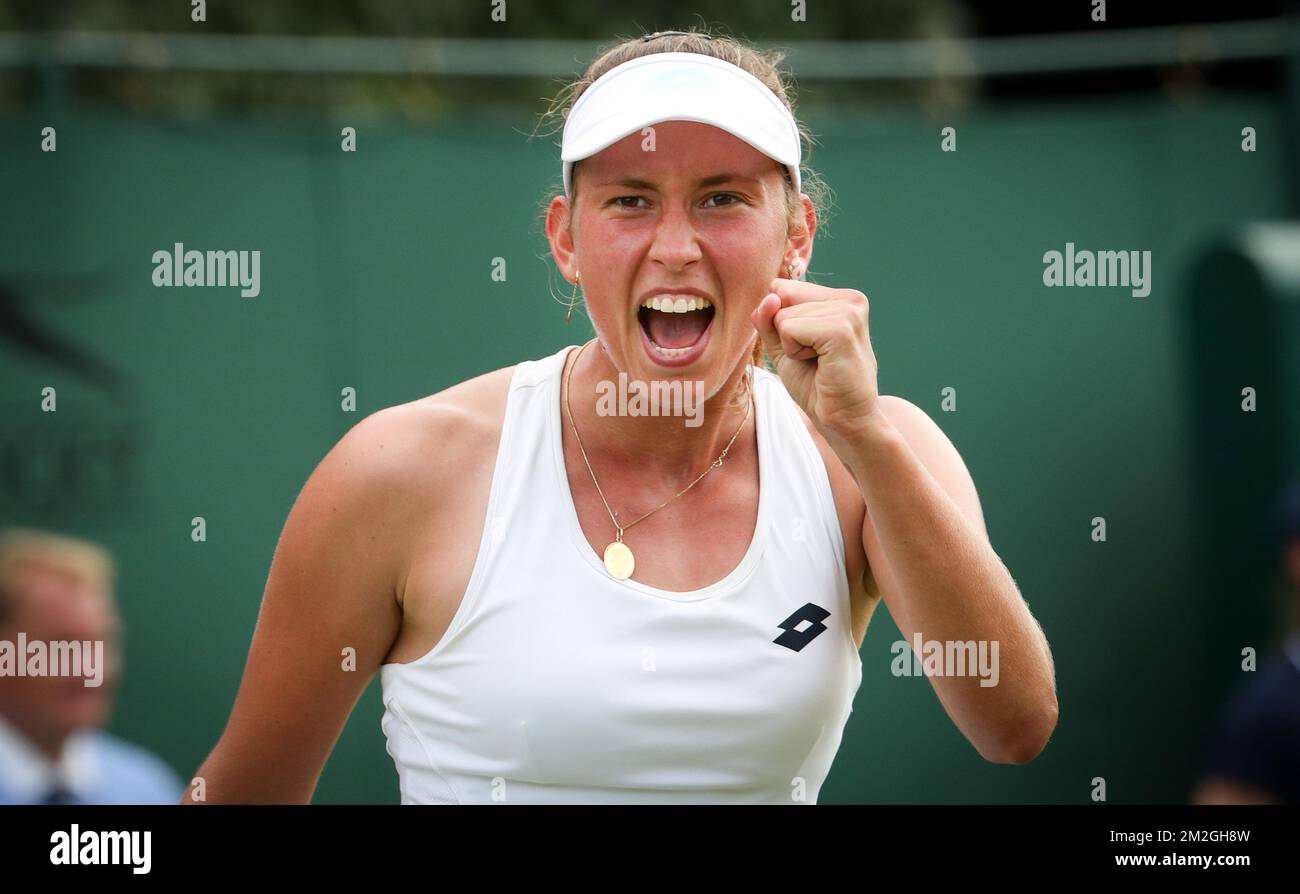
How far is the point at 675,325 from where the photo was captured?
227 cm

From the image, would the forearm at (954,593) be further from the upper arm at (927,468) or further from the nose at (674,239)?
the nose at (674,239)

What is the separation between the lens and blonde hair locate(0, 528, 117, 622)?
12.5ft

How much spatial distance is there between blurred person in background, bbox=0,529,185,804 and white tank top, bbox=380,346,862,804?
136cm

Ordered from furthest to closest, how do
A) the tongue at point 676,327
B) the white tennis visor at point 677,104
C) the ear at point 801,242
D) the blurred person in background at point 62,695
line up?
the blurred person in background at point 62,695, the ear at point 801,242, the tongue at point 676,327, the white tennis visor at point 677,104

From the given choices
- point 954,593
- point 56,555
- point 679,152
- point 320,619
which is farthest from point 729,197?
point 56,555

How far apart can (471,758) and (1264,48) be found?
3.89 metres

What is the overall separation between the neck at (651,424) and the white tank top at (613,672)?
0.35 feet

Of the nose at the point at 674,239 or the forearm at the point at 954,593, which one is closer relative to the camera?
the forearm at the point at 954,593

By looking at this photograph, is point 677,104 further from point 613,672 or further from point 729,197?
point 613,672

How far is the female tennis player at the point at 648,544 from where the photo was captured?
6.74ft

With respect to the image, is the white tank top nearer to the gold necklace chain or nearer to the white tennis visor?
the gold necklace chain

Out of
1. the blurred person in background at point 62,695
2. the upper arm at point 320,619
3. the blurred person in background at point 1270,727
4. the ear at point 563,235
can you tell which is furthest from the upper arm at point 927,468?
the blurred person in background at point 62,695

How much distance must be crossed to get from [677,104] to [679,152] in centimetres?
7

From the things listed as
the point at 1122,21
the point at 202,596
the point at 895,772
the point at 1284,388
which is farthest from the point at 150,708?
the point at 1122,21
